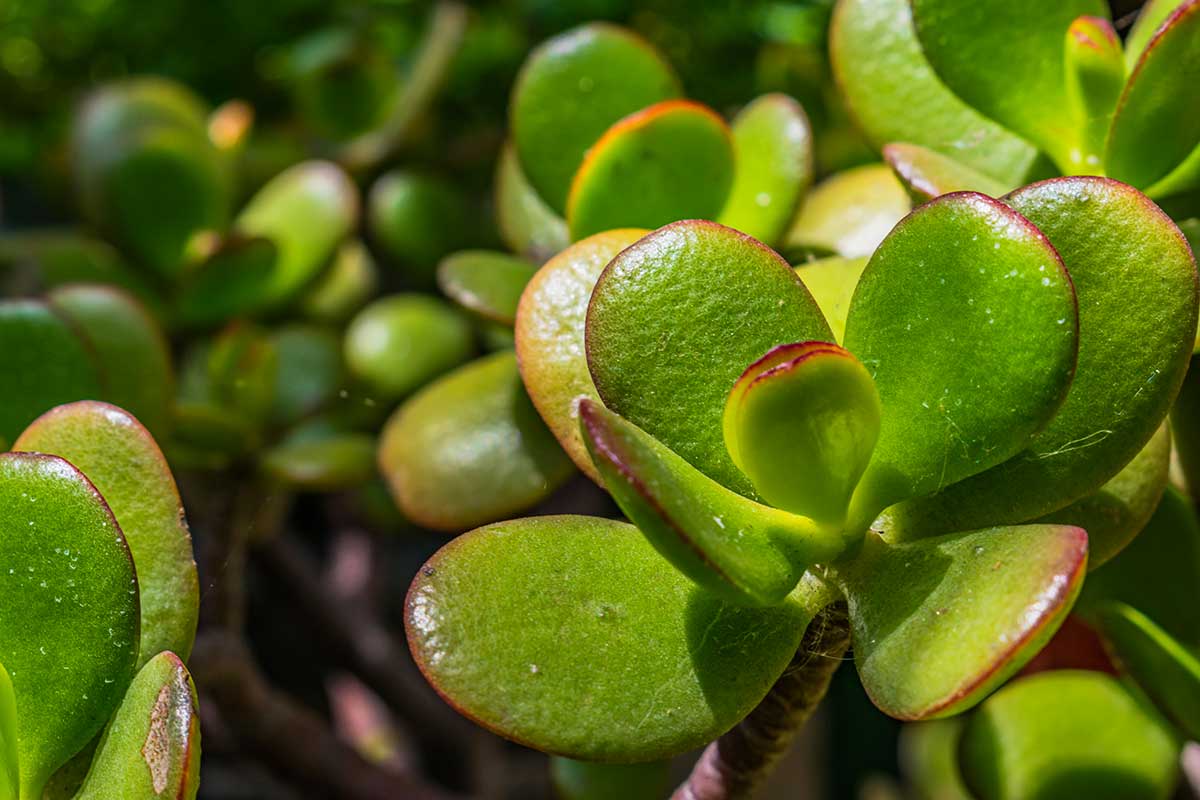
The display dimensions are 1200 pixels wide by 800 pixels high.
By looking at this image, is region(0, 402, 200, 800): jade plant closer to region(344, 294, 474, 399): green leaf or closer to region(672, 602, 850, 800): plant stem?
region(672, 602, 850, 800): plant stem

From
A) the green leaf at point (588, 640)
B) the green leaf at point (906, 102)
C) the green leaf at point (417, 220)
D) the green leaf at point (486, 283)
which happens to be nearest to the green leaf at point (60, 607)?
the green leaf at point (588, 640)

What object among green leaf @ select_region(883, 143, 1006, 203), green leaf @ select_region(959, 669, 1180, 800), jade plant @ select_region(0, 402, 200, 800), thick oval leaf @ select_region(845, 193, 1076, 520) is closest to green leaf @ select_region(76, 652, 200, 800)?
jade plant @ select_region(0, 402, 200, 800)

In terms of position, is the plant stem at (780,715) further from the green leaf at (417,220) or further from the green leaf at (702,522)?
the green leaf at (417,220)

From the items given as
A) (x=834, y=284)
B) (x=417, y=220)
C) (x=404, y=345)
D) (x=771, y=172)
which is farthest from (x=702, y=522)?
(x=417, y=220)

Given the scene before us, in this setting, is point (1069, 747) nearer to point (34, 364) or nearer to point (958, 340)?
point (958, 340)

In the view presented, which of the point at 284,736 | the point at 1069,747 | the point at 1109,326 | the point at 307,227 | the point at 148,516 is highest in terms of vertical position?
the point at 1109,326

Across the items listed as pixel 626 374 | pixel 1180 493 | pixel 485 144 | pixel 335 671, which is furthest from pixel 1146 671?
pixel 335 671
